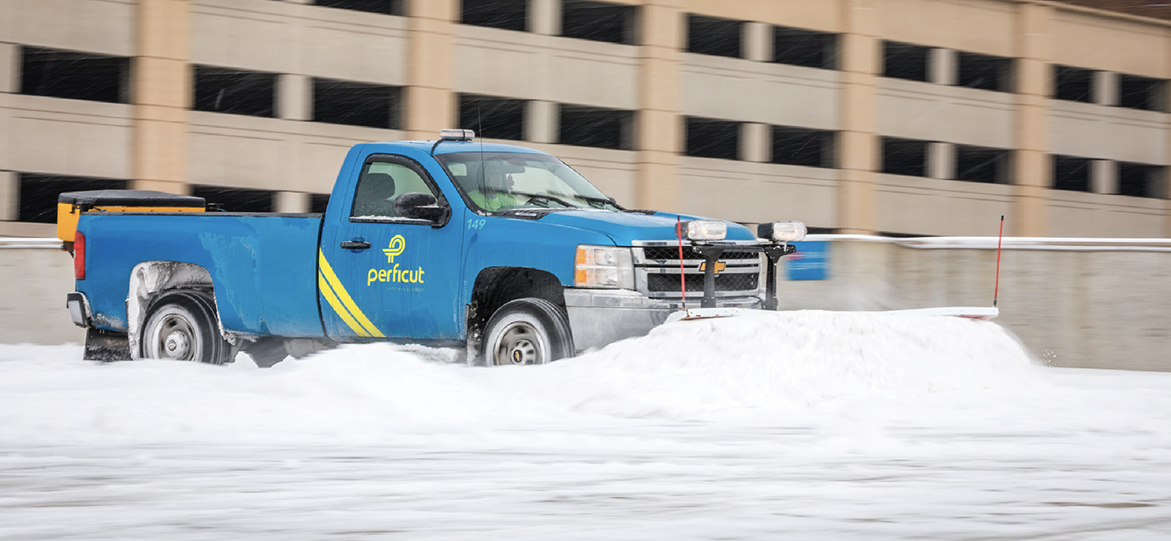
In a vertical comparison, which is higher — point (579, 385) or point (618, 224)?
point (618, 224)

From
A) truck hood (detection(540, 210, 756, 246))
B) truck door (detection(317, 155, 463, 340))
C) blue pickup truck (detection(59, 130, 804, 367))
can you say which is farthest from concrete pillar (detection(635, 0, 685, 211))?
truck hood (detection(540, 210, 756, 246))

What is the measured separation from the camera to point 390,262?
9.82 meters

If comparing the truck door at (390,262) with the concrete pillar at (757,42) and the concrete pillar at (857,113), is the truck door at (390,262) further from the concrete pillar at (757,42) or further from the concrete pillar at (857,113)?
the concrete pillar at (857,113)

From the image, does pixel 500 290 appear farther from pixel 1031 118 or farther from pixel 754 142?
pixel 1031 118

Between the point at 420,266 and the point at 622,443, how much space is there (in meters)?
3.25

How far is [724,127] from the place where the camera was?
133 ft

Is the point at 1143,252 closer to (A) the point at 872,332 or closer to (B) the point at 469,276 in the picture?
(A) the point at 872,332

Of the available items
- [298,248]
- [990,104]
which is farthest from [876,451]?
[990,104]

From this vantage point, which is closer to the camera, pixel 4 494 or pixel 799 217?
pixel 4 494

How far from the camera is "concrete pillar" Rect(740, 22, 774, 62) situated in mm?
40625

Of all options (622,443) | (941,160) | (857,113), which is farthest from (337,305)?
(941,160)

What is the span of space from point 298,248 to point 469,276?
5.16 ft

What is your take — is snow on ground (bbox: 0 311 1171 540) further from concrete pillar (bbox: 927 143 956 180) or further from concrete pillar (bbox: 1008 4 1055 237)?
concrete pillar (bbox: 1008 4 1055 237)

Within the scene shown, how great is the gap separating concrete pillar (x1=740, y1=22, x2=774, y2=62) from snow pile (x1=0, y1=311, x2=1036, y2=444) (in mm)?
31900
